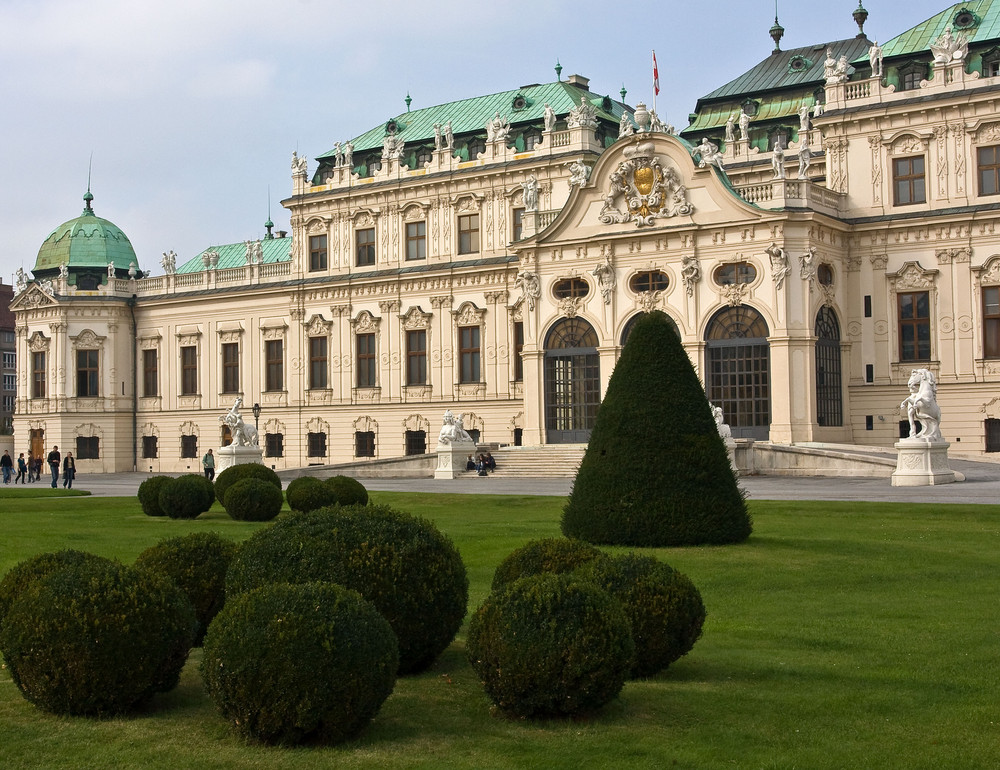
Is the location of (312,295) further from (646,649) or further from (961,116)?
(646,649)

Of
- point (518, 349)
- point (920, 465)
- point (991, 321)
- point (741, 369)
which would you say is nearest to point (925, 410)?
point (920, 465)

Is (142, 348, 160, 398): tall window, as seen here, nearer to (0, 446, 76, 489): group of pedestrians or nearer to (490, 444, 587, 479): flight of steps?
(0, 446, 76, 489): group of pedestrians

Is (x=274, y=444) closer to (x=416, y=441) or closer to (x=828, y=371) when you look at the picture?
(x=416, y=441)

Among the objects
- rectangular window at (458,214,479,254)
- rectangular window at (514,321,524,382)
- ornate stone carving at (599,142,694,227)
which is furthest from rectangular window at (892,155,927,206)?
rectangular window at (458,214,479,254)

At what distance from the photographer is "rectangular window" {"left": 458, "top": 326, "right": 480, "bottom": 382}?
6009 cm

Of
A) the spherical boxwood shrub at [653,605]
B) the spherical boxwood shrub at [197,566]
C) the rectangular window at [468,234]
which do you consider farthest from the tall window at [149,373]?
the spherical boxwood shrub at [653,605]

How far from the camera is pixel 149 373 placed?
71.2 m

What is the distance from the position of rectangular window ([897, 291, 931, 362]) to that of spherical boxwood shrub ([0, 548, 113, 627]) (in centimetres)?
4239

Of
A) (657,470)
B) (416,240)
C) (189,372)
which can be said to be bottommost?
(657,470)

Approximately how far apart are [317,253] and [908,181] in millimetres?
29886

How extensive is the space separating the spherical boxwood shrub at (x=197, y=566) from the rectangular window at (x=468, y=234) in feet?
159

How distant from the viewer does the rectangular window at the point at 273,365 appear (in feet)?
218

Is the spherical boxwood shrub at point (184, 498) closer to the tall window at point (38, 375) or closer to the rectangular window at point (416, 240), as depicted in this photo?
the rectangular window at point (416, 240)

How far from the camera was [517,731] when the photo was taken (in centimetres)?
966
